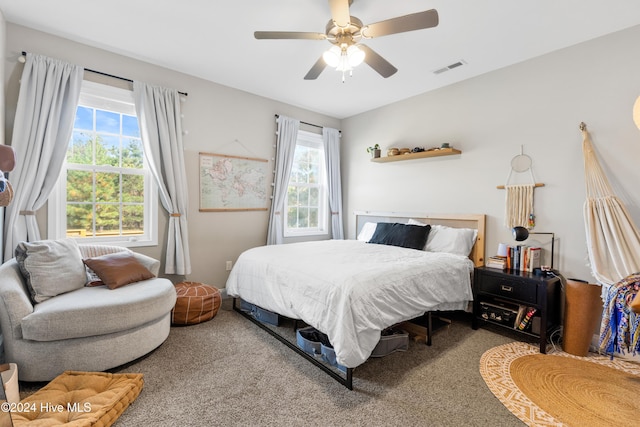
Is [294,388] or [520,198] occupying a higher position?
[520,198]

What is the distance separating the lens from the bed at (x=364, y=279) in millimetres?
1944

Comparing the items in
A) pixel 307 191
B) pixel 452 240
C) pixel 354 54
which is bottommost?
pixel 452 240

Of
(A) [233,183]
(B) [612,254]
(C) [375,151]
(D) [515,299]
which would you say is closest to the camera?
(B) [612,254]

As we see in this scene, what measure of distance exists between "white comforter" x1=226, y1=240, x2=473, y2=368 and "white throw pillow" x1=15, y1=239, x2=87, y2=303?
128 centimetres

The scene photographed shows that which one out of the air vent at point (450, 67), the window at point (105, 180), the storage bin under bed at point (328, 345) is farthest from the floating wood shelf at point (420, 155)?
the window at point (105, 180)

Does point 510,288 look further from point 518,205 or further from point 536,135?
point 536,135

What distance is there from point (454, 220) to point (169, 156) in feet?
10.9

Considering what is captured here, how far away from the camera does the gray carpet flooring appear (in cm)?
167

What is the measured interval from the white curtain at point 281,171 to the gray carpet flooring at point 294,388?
5.69ft

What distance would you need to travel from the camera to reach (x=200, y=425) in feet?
5.25

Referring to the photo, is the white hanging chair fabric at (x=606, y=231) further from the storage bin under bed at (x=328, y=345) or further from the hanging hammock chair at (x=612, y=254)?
the storage bin under bed at (x=328, y=345)

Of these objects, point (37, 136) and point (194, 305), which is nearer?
point (37, 136)

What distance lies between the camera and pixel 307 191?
479 centimetres

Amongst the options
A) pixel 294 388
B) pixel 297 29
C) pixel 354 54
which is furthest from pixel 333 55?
pixel 294 388
